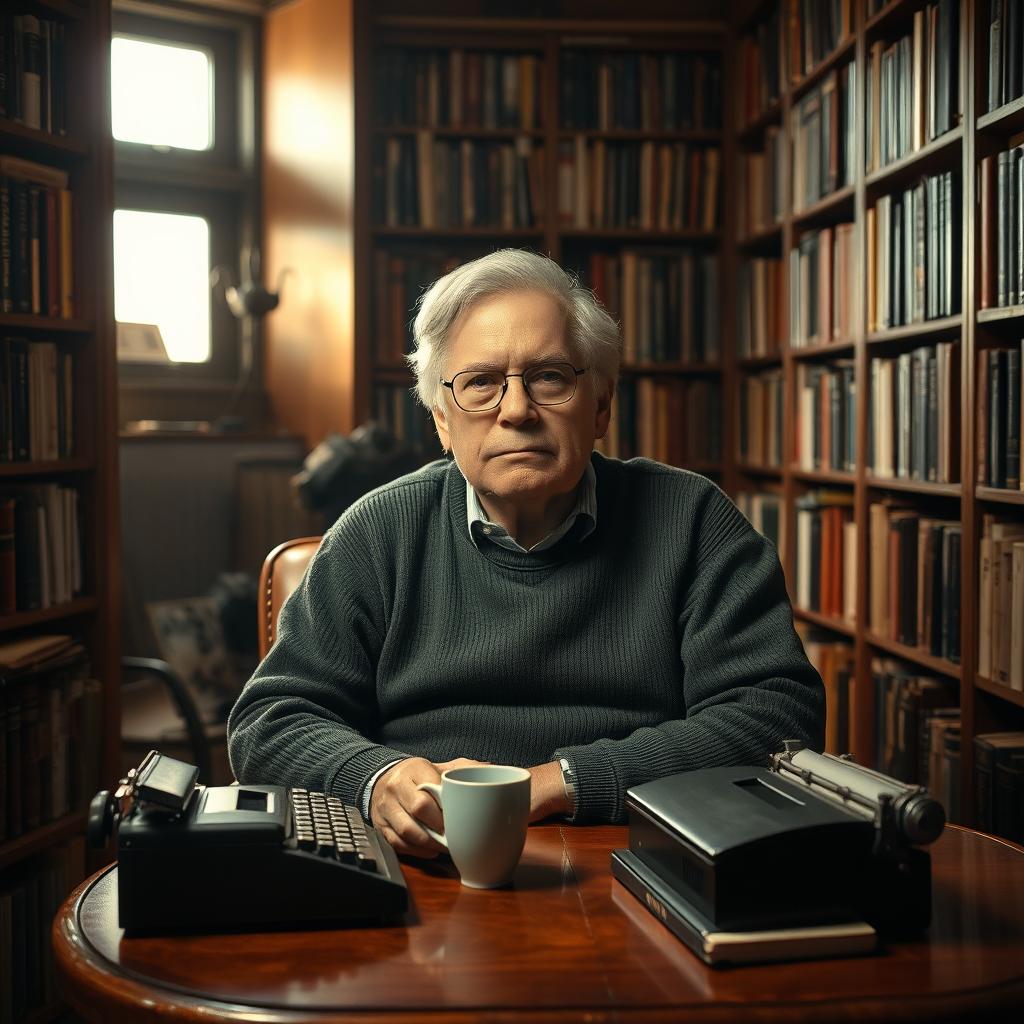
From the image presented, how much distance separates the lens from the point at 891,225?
2.78 m

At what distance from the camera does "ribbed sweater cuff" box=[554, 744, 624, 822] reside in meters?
1.22

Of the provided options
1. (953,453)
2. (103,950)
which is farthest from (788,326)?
(103,950)

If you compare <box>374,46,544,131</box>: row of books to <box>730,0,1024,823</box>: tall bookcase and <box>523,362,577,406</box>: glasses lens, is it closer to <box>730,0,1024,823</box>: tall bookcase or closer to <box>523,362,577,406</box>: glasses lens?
<box>730,0,1024,823</box>: tall bookcase

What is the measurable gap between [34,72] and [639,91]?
2245 millimetres

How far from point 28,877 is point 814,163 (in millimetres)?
2692

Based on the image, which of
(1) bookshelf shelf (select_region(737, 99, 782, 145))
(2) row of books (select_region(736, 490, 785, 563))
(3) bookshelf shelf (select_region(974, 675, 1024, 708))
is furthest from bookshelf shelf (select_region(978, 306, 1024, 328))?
(1) bookshelf shelf (select_region(737, 99, 782, 145))

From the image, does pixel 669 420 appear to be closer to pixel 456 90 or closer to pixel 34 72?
pixel 456 90

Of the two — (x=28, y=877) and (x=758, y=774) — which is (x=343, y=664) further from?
(x=28, y=877)

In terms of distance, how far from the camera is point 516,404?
4.88 feet

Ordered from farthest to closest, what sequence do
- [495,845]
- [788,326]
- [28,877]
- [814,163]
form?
[788,326] < [814,163] < [28,877] < [495,845]

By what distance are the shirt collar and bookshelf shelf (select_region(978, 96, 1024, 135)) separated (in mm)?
1193

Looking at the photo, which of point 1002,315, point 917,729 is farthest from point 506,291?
point 917,729

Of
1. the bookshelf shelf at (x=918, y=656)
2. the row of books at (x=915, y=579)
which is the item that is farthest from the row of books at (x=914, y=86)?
the bookshelf shelf at (x=918, y=656)

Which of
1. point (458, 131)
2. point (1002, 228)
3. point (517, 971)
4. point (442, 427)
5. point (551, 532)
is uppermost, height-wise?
point (458, 131)
